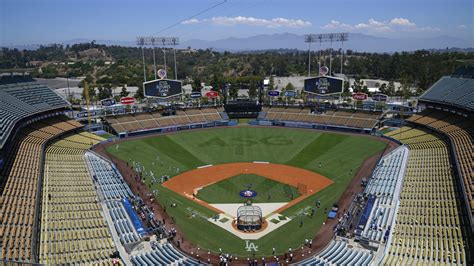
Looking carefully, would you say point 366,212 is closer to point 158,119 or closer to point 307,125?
point 307,125

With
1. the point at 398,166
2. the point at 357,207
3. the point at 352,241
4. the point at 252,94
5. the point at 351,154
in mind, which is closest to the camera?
the point at 352,241

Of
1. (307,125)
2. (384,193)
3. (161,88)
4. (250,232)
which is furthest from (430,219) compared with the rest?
(161,88)

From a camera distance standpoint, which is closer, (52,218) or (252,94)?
(52,218)

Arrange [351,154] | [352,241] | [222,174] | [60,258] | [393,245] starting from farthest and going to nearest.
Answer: [351,154] → [222,174] → [352,241] → [393,245] → [60,258]

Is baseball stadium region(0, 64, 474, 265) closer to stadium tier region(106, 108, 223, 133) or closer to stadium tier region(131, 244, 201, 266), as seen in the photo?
stadium tier region(131, 244, 201, 266)

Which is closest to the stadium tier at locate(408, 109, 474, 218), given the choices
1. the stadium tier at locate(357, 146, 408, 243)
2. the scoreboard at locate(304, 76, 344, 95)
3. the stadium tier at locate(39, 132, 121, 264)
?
the stadium tier at locate(357, 146, 408, 243)

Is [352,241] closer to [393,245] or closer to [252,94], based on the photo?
[393,245]

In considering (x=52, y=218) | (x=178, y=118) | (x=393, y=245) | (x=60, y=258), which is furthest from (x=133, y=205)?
(x=178, y=118)
